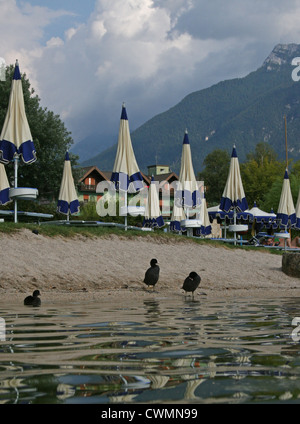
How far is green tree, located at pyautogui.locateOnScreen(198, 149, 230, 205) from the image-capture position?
9625cm

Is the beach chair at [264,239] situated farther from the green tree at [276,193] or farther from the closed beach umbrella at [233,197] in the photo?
the green tree at [276,193]

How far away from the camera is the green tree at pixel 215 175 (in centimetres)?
9625

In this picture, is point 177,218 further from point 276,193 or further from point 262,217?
point 276,193

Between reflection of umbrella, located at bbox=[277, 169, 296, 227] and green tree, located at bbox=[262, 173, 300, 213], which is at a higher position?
green tree, located at bbox=[262, 173, 300, 213]

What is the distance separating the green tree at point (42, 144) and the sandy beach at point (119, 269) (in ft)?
79.4

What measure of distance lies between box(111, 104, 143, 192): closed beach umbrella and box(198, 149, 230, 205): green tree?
70484mm

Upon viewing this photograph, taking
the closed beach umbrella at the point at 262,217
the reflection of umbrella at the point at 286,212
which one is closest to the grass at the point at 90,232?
the reflection of umbrella at the point at 286,212

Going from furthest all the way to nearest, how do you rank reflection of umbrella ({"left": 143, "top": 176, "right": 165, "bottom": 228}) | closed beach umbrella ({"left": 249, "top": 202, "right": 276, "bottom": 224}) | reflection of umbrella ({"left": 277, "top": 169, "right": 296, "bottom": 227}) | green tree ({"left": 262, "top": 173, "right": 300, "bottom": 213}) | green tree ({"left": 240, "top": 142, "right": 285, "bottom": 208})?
green tree ({"left": 240, "top": 142, "right": 285, "bottom": 208})
green tree ({"left": 262, "top": 173, "right": 300, "bottom": 213})
closed beach umbrella ({"left": 249, "top": 202, "right": 276, "bottom": 224})
reflection of umbrella ({"left": 277, "top": 169, "right": 296, "bottom": 227})
reflection of umbrella ({"left": 143, "top": 176, "right": 165, "bottom": 228})

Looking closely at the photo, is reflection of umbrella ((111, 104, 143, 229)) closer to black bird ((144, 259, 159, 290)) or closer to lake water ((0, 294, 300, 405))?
black bird ((144, 259, 159, 290))

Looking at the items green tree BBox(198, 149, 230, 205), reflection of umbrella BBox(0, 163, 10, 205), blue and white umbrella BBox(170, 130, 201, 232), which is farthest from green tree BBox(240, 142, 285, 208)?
reflection of umbrella BBox(0, 163, 10, 205)

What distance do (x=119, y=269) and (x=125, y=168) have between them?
7674 mm
